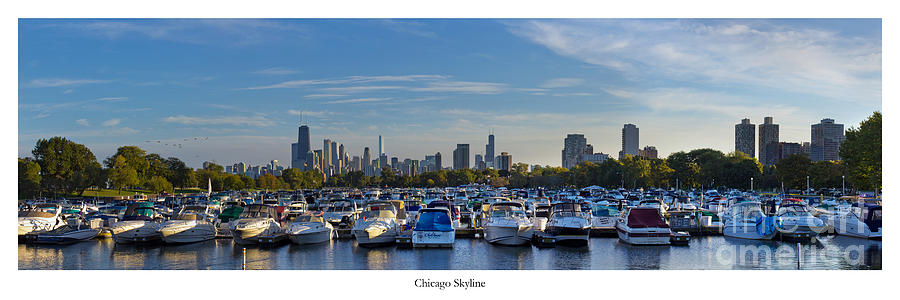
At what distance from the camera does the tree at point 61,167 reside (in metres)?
93.8

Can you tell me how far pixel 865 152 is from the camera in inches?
2202

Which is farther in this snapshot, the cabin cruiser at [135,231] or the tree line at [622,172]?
the tree line at [622,172]

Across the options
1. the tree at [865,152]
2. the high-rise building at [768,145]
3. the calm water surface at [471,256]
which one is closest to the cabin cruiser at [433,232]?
the calm water surface at [471,256]

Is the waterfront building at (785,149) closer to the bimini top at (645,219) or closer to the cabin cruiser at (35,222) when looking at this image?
the bimini top at (645,219)

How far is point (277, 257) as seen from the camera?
32.3 metres

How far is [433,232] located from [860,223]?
24.4 metres

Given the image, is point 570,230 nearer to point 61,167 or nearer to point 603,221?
point 603,221

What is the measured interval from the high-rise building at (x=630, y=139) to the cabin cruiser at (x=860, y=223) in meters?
38.6

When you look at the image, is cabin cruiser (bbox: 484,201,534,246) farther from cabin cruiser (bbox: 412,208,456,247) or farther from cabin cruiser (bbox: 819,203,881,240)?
cabin cruiser (bbox: 819,203,881,240)

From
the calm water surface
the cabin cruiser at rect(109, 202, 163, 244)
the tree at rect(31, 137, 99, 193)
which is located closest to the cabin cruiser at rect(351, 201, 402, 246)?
the calm water surface

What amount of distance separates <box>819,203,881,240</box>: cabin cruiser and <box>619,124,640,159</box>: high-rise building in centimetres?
3861

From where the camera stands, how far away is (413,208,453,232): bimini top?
3466 centimetres

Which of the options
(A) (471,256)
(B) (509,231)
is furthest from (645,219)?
(A) (471,256)
